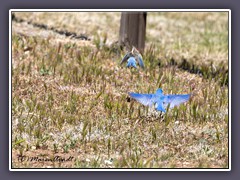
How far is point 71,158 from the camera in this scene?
7543 millimetres

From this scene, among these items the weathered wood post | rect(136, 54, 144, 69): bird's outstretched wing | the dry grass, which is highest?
the weathered wood post

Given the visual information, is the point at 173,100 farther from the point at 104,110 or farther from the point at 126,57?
the point at 126,57

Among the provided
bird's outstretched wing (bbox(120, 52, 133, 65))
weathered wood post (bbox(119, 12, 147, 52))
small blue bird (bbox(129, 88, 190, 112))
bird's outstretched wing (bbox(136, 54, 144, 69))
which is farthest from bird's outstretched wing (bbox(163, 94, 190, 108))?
weathered wood post (bbox(119, 12, 147, 52))

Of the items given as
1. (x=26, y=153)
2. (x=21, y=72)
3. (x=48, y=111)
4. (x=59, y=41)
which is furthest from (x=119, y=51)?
(x=26, y=153)

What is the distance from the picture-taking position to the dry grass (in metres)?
7.68

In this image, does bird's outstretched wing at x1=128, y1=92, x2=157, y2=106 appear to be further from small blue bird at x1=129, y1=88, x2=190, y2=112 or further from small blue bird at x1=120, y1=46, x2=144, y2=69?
small blue bird at x1=120, y1=46, x2=144, y2=69

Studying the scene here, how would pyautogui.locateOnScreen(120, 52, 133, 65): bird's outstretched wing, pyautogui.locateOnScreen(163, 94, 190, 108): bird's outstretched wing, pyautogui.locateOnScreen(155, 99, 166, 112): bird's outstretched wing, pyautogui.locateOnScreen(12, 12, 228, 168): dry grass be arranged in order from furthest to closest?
1. pyautogui.locateOnScreen(120, 52, 133, 65): bird's outstretched wing
2. pyautogui.locateOnScreen(163, 94, 190, 108): bird's outstretched wing
3. pyautogui.locateOnScreen(155, 99, 166, 112): bird's outstretched wing
4. pyautogui.locateOnScreen(12, 12, 228, 168): dry grass

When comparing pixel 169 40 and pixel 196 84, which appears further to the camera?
pixel 169 40

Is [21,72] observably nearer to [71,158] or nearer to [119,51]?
[119,51]

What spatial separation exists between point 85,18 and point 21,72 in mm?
4775

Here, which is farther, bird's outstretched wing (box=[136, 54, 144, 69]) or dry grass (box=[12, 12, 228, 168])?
bird's outstretched wing (box=[136, 54, 144, 69])

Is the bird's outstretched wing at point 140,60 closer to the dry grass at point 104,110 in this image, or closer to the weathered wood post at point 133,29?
the dry grass at point 104,110

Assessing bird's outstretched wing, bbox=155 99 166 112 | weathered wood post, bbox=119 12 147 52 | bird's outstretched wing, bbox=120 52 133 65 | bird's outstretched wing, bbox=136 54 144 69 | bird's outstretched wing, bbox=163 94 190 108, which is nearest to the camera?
bird's outstretched wing, bbox=155 99 166 112

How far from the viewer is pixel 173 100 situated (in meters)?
8.52
